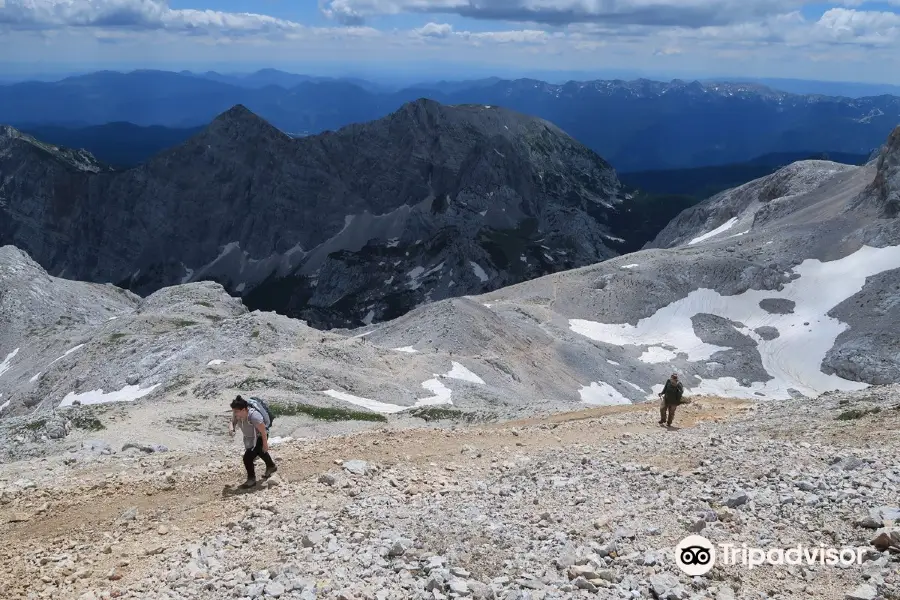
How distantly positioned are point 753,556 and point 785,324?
3721 inches

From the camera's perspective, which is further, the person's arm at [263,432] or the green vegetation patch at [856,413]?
the green vegetation patch at [856,413]

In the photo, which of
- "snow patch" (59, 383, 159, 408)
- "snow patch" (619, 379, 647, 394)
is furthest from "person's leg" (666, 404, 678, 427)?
"snow patch" (619, 379, 647, 394)

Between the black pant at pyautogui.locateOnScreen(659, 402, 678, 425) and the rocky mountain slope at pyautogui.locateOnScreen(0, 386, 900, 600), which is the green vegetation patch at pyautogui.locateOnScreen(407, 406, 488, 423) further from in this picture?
the rocky mountain slope at pyautogui.locateOnScreen(0, 386, 900, 600)

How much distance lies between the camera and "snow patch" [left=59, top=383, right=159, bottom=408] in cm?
5144

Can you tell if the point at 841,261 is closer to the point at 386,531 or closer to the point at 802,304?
the point at 802,304

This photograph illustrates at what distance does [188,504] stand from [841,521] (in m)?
15.0

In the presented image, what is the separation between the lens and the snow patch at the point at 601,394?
71312mm

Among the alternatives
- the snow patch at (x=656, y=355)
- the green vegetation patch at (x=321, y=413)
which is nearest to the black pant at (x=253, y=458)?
the green vegetation patch at (x=321, y=413)

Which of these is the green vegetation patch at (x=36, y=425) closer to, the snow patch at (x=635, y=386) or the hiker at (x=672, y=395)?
the hiker at (x=672, y=395)

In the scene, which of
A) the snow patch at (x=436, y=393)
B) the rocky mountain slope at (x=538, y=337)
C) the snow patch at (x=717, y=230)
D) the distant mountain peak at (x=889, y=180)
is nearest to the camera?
the rocky mountain slope at (x=538, y=337)

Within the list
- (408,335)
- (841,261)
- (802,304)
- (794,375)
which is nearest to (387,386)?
(408,335)

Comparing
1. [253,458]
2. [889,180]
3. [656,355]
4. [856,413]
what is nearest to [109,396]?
[253,458]

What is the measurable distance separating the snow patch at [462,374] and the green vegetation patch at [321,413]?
18.5 meters

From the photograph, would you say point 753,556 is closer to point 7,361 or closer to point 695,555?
point 695,555
